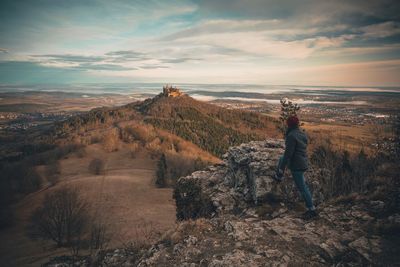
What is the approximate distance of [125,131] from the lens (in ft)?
452

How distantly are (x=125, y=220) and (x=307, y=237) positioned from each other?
1754 inches

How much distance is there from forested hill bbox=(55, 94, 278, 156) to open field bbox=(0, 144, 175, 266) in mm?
48709

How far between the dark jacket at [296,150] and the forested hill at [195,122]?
406 ft

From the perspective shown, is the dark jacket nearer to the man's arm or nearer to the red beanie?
the man's arm

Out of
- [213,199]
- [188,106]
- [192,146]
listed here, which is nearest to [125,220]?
[213,199]

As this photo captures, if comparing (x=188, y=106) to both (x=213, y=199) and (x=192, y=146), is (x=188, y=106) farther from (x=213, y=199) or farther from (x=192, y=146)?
(x=213, y=199)

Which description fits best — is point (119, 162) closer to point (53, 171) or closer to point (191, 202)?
point (53, 171)

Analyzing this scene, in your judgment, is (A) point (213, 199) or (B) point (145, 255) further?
(A) point (213, 199)

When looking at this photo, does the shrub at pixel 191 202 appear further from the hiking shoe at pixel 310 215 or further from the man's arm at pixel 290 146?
the man's arm at pixel 290 146

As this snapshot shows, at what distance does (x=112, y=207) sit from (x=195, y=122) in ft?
371

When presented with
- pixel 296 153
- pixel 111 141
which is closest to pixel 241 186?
pixel 296 153

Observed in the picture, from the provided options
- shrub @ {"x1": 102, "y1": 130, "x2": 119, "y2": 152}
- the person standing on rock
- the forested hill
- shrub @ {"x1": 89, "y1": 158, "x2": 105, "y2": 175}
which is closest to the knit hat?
the person standing on rock

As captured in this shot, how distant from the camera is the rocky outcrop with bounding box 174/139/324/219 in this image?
50.4ft

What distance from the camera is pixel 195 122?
553 ft
